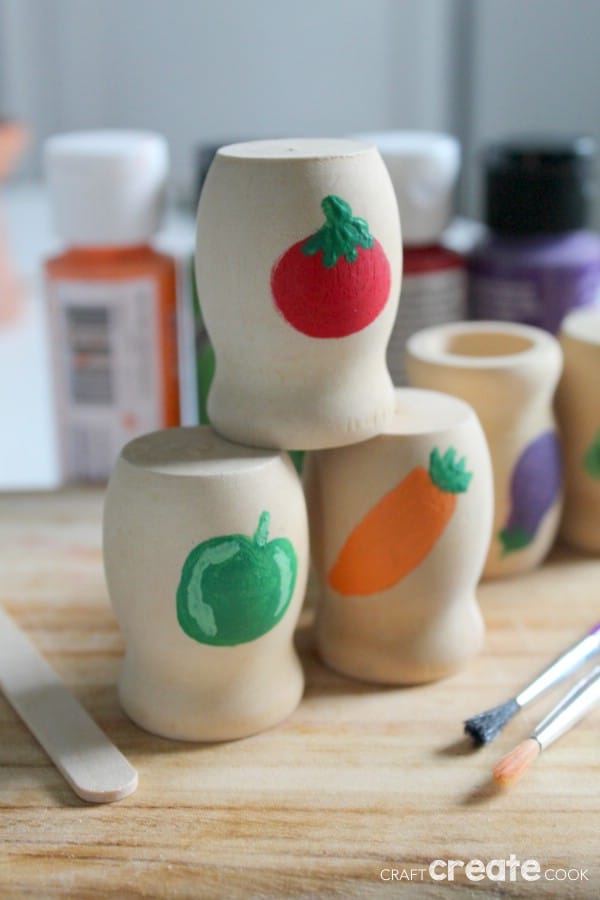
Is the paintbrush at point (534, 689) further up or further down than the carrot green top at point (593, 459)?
further down

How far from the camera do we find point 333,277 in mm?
385

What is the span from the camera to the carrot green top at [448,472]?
1.38ft

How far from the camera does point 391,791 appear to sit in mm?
378

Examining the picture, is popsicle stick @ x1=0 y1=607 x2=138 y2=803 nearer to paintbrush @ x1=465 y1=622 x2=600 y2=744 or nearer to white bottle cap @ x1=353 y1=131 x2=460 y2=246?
paintbrush @ x1=465 y1=622 x2=600 y2=744

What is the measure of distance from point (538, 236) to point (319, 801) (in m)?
0.34

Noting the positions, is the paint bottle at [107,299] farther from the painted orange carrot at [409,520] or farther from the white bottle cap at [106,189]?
the painted orange carrot at [409,520]

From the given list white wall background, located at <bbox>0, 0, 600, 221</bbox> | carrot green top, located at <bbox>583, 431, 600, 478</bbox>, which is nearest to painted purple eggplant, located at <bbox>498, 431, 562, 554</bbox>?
carrot green top, located at <bbox>583, 431, 600, 478</bbox>

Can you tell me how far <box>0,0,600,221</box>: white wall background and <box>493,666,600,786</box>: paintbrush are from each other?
2.10ft

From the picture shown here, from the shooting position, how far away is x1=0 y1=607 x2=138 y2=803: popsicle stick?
376 millimetres

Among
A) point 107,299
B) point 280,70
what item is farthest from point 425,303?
point 280,70

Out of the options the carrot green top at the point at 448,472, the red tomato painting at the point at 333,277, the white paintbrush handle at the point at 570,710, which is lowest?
the white paintbrush handle at the point at 570,710

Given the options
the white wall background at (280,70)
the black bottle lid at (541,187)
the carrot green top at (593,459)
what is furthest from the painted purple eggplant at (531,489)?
the white wall background at (280,70)

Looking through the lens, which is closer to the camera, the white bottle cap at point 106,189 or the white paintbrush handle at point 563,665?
the white paintbrush handle at point 563,665

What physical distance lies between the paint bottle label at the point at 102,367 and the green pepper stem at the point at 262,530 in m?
0.25
